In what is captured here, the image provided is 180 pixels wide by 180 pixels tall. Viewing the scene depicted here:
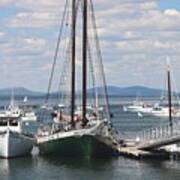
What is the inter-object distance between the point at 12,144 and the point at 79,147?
6.43 metres

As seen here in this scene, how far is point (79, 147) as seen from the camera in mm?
78250

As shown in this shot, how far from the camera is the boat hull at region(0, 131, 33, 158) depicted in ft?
262

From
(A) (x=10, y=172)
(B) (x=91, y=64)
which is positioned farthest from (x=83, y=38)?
(A) (x=10, y=172)

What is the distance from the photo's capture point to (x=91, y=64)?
83.6 metres

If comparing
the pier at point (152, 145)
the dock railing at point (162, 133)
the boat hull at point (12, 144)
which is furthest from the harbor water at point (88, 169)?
the dock railing at point (162, 133)

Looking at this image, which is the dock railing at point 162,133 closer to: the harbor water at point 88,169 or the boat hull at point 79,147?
the harbor water at point 88,169

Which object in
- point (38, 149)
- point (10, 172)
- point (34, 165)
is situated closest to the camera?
point (10, 172)

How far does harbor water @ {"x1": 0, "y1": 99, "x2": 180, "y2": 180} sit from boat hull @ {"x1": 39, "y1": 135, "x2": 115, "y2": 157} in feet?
3.00

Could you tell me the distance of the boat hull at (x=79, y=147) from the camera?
76.6m

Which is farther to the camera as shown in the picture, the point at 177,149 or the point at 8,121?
the point at 8,121

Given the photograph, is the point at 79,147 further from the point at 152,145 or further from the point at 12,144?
the point at 152,145

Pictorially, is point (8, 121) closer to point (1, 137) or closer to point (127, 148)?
point (1, 137)

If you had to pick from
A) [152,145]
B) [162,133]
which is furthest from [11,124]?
[152,145]

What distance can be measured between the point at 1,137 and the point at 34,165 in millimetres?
6250
